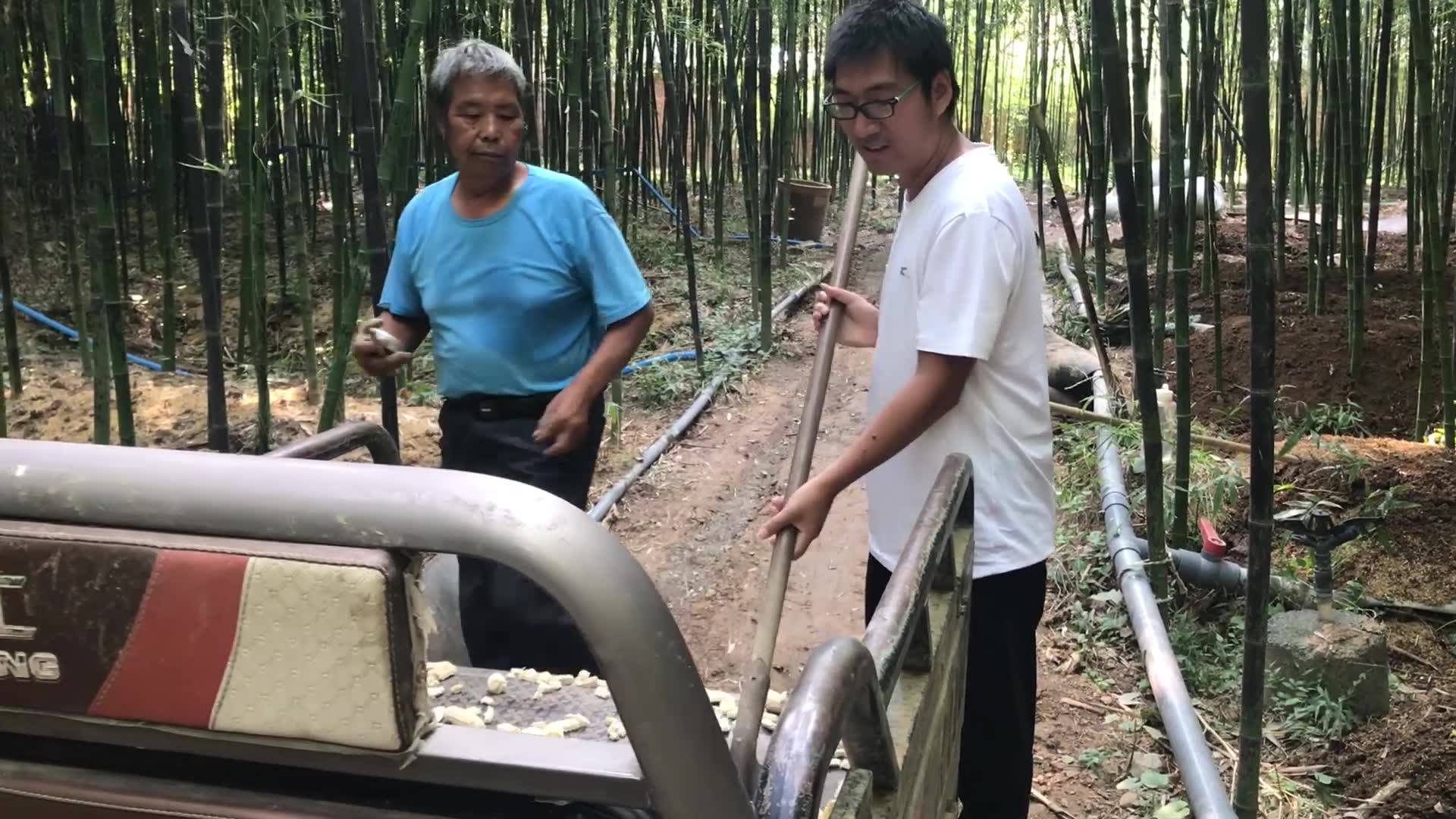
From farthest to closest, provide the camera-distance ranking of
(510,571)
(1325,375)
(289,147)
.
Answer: (289,147) < (1325,375) < (510,571)

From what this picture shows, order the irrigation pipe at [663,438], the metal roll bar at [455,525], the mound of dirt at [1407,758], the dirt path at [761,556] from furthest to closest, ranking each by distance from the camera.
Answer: the irrigation pipe at [663,438], the dirt path at [761,556], the mound of dirt at [1407,758], the metal roll bar at [455,525]

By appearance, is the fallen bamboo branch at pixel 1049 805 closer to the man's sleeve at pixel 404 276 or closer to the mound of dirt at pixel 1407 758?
the mound of dirt at pixel 1407 758

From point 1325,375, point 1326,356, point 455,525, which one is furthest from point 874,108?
point 1326,356

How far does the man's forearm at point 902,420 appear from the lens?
1463 mm

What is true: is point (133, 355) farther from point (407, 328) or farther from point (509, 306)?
point (509, 306)

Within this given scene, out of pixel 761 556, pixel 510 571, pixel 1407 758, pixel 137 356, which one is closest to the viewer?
pixel 510 571

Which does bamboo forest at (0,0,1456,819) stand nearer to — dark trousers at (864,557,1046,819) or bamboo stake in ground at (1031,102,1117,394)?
bamboo stake in ground at (1031,102,1117,394)

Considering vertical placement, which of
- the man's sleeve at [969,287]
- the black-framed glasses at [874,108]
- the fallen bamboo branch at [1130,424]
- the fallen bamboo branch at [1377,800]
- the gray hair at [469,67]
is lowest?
the fallen bamboo branch at [1377,800]

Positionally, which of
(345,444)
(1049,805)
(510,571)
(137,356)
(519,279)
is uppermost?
(519,279)

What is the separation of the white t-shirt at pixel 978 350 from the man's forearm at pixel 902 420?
52mm

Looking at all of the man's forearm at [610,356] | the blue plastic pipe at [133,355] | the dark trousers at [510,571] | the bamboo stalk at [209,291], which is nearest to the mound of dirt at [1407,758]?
the dark trousers at [510,571]

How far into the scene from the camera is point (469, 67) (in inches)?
78.7

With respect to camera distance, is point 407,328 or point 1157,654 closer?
point 407,328

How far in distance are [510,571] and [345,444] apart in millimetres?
562
